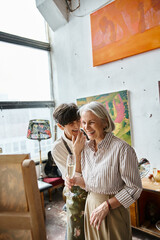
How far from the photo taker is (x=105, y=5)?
3396 millimetres

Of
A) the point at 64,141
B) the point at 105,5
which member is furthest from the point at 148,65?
the point at 64,141

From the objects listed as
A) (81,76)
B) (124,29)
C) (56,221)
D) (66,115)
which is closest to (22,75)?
(81,76)

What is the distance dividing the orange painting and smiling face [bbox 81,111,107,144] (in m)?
2.04

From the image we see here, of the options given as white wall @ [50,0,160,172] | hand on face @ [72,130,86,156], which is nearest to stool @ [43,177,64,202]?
white wall @ [50,0,160,172]

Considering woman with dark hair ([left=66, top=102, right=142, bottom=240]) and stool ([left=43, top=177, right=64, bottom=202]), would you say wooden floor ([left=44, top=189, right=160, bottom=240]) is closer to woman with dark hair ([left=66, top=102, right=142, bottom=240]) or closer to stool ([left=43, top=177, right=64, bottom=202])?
stool ([left=43, top=177, right=64, bottom=202])

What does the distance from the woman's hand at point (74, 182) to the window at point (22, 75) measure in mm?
3006

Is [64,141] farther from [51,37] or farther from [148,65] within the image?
[51,37]

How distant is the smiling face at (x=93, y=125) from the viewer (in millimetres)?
1253

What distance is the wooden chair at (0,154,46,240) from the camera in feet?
2.14

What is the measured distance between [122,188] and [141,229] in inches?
66.5

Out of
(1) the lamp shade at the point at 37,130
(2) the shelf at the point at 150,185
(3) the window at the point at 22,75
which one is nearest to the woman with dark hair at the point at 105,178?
(2) the shelf at the point at 150,185

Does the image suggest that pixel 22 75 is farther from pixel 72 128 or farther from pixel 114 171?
pixel 114 171

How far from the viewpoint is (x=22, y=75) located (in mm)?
4266

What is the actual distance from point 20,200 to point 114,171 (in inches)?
24.2
